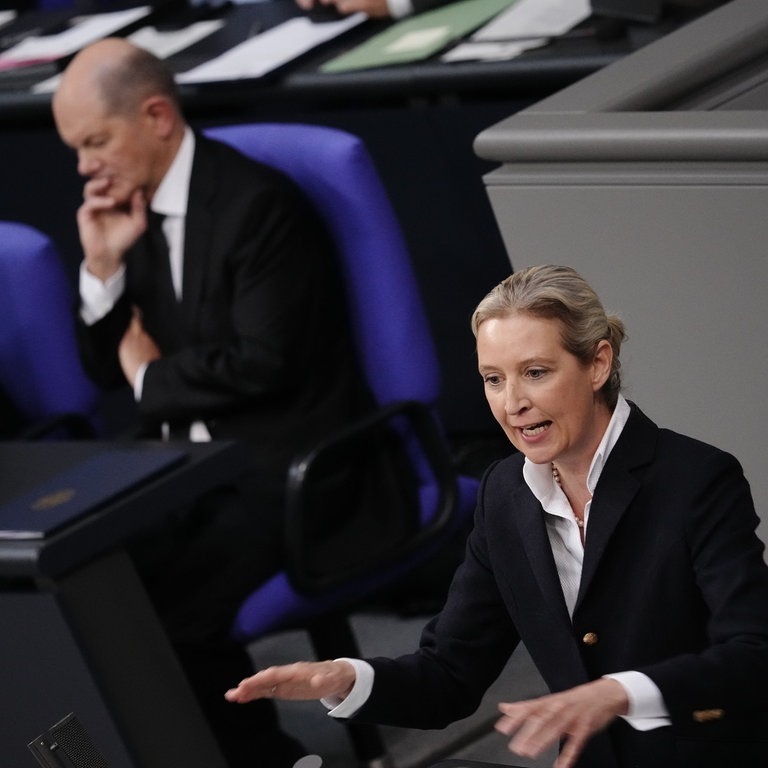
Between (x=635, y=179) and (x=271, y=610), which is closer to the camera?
(x=635, y=179)

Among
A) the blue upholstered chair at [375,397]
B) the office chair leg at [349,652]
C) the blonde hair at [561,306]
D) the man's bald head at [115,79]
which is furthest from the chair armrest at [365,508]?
the blonde hair at [561,306]

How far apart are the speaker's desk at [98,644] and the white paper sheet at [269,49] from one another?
1.64 metres

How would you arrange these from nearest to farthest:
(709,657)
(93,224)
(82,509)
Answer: (709,657) → (82,509) → (93,224)

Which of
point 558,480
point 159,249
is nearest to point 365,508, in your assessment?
point 159,249

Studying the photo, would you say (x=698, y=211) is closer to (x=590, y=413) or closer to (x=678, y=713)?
(x=590, y=413)

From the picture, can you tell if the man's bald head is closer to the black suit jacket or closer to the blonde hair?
the black suit jacket

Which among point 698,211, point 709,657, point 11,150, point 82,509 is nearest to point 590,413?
point 709,657

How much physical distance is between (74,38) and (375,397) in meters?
1.86

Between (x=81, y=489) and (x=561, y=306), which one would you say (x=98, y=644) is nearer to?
(x=81, y=489)

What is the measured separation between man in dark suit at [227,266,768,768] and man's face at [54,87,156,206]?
5.34 ft

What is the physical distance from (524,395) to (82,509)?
101cm

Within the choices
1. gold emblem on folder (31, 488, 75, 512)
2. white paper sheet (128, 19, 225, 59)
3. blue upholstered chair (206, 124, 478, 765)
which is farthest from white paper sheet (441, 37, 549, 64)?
gold emblem on folder (31, 488, 75, 512)

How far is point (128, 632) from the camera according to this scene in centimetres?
230

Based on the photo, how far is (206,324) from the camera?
2.97 m
